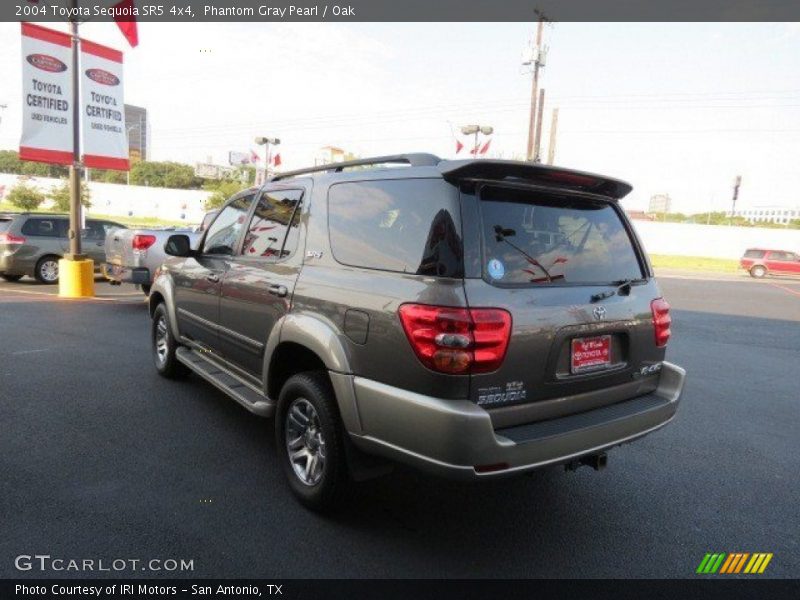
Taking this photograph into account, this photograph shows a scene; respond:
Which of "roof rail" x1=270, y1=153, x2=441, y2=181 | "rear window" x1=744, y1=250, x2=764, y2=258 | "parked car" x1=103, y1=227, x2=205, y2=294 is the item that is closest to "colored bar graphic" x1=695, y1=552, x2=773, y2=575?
"roof rail" x1=270, y1=153, x2=441, y2=181

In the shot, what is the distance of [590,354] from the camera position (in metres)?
2.84

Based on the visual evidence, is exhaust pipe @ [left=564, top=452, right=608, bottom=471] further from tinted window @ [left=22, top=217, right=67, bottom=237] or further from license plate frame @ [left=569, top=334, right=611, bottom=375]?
tinted window @ [left=22, top=217, right=67, bottom=237]

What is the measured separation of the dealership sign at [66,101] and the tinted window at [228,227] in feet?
23.6

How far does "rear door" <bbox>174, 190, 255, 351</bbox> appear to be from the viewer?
4.31m

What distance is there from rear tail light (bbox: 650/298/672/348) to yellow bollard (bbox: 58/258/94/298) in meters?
10.4

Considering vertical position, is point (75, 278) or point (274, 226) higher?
point (274, 226)

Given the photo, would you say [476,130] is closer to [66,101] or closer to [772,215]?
[66,101]

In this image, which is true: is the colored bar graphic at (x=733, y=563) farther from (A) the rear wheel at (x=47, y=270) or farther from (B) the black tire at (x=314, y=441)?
(A) the rear wheel at (x=47, y=270)

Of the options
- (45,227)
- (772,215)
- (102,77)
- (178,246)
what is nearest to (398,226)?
(178,246)

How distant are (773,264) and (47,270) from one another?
1241 inches

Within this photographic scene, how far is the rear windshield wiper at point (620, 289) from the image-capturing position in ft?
9.42

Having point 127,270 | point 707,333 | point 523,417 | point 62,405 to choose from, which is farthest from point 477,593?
point 707,333

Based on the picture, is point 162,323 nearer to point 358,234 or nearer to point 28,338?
point 28,338
